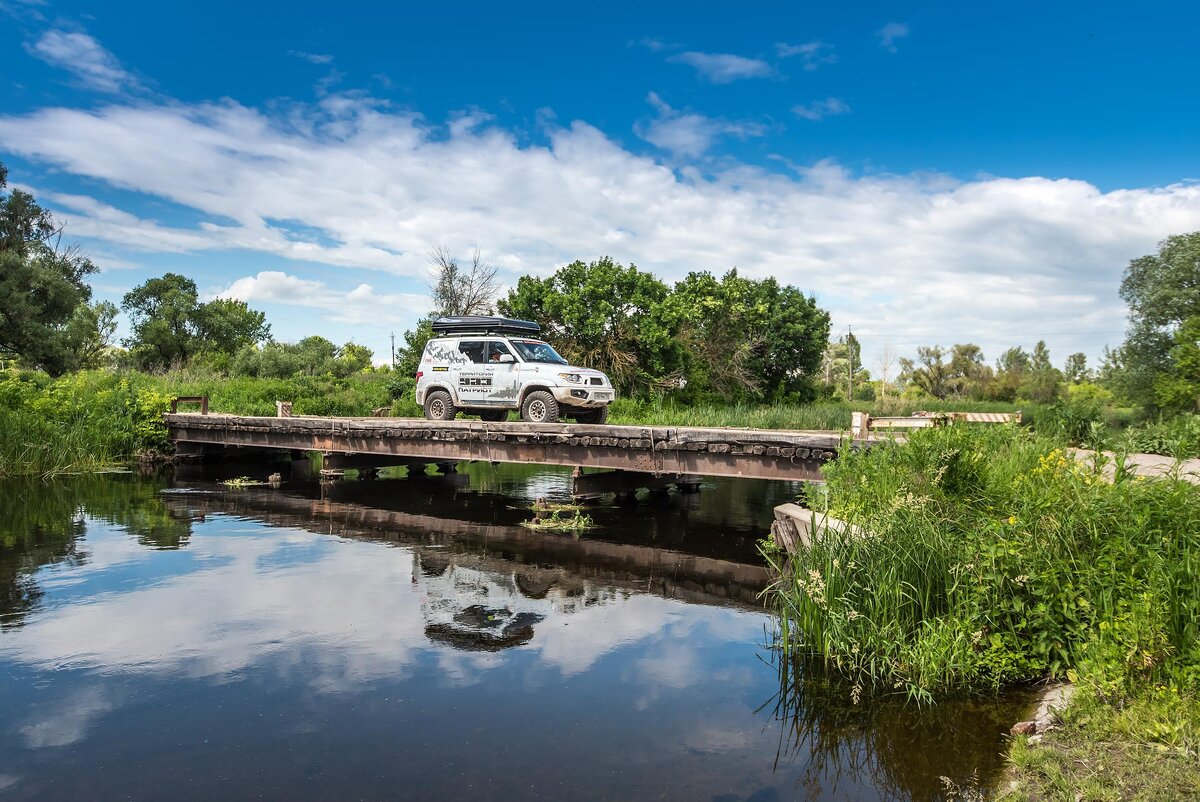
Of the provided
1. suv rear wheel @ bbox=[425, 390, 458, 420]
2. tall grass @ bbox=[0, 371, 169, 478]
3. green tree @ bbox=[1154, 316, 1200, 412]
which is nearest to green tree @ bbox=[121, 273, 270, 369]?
tall grass @ bbox=[0, 371, 169, 478]

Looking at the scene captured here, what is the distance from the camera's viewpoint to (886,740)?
18.1ft

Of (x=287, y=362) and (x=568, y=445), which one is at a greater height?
(x=287, y=362)

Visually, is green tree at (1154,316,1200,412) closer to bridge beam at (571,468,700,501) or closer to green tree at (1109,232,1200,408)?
green tree at (1109,232,1200,408)

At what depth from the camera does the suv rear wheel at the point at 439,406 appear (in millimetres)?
17672

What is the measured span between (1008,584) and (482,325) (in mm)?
13194

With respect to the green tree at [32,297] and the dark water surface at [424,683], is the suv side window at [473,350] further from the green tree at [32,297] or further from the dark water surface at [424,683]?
the green tree at [32,297]

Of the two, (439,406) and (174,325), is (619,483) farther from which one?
(174,325)

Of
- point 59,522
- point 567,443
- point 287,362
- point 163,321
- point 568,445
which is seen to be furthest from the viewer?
point 163,321

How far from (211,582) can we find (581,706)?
600 cm

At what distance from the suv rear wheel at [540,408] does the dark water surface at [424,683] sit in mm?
3723

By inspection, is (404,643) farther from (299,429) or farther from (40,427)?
(40,427)

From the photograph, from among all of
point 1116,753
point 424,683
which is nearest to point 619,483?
point 424,683

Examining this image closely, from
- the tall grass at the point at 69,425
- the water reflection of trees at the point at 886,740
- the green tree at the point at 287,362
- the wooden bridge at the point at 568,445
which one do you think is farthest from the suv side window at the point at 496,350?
the green tree at the point at 287,362

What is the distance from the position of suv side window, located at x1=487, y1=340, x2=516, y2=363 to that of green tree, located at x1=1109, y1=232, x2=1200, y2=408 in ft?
111
